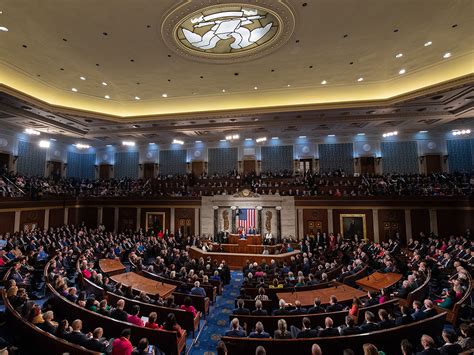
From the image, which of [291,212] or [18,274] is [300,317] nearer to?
[18,274]

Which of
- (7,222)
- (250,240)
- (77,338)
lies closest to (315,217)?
(250,240)

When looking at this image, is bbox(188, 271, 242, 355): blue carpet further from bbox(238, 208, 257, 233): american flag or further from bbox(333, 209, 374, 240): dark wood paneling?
bbox(333, 209, 374, 240): dark wood paneling

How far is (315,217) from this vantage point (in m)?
17.5

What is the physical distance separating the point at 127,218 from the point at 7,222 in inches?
291

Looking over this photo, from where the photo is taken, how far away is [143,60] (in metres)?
11.8

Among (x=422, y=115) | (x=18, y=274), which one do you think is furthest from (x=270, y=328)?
(x=422, y=115)

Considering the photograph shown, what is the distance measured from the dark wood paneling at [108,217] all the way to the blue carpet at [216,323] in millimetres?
14087

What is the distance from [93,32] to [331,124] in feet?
48.9

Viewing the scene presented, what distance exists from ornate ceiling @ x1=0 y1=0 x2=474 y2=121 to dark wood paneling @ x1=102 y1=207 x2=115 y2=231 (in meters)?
7.50

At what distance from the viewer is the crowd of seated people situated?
16359mm

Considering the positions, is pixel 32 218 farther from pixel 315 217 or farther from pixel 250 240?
pixel 315 217

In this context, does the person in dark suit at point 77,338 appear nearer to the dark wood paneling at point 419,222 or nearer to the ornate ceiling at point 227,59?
the ornate ceiling at point 227,59

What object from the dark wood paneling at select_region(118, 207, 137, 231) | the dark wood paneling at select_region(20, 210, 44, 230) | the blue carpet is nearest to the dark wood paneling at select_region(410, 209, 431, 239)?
the blue carpet

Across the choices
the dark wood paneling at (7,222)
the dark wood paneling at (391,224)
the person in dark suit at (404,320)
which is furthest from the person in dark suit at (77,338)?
the dark wood paneling at (391,224)
